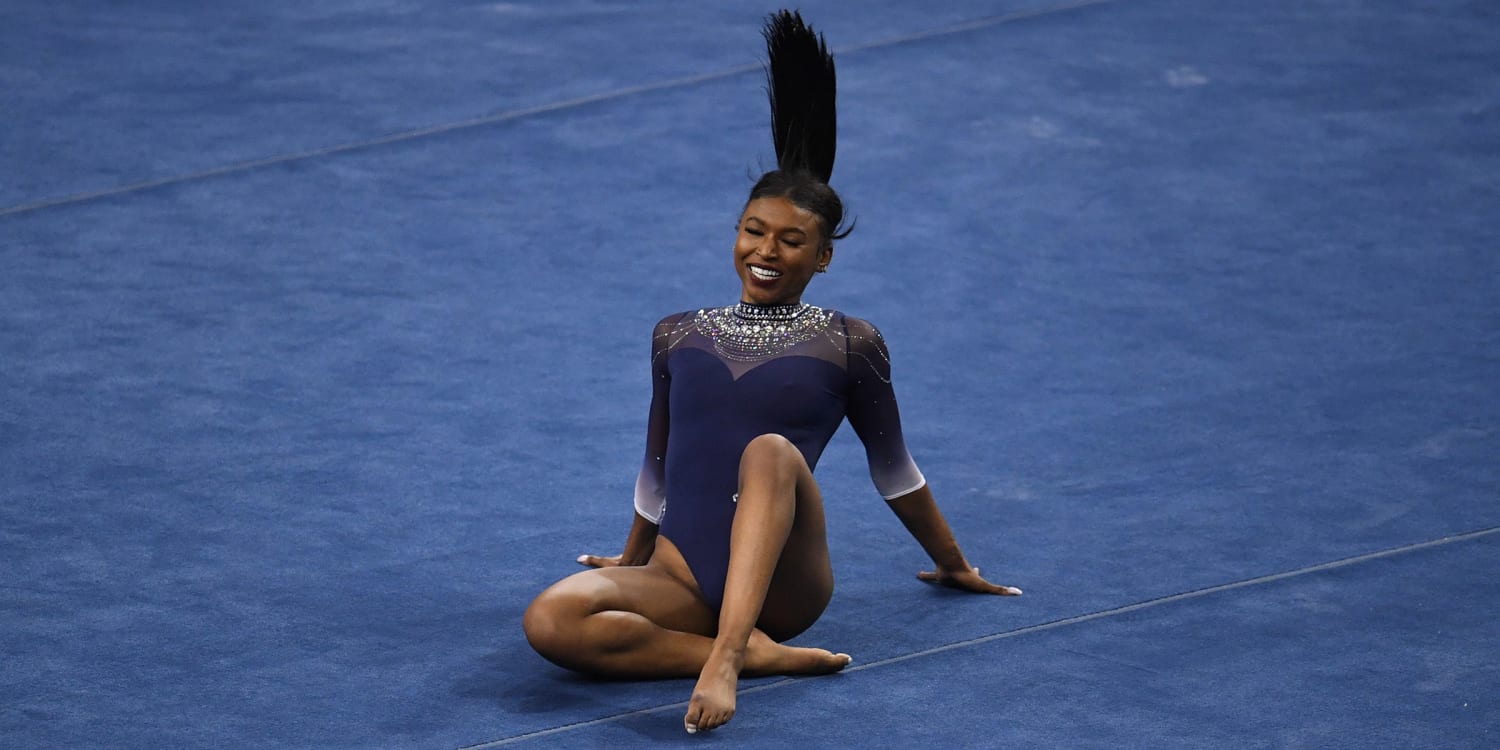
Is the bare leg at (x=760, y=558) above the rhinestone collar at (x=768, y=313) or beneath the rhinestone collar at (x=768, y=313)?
beneath

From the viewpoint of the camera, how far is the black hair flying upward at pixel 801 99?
351 cm

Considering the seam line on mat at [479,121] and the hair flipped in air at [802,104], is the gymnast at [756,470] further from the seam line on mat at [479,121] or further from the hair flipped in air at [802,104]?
the seam line on mat at [479,121]

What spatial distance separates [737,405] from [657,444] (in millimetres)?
216

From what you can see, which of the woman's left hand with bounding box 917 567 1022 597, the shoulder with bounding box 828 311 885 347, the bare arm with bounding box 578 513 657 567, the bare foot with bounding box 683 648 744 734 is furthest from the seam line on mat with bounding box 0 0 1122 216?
the bare foot with bounding box 683 648 744 734

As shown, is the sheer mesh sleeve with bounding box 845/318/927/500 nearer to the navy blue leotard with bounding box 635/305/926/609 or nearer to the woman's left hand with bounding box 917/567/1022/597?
the navy blue leotard with bounding box 635/305/926/609

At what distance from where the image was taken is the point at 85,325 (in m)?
4.81

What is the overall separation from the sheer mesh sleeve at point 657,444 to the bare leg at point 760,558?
270 millimetres

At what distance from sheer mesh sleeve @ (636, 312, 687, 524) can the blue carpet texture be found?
323 millimetres

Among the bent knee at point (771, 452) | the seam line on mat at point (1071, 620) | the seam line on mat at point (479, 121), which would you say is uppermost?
the seam line on mat at point (479, 121)

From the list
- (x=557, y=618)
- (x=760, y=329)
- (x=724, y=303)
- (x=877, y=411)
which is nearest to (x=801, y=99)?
(x=760, y=329)

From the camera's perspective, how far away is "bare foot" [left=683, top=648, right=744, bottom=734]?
2.96m

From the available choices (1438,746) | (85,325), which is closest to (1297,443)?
(1438,746)

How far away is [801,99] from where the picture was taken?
3.54m

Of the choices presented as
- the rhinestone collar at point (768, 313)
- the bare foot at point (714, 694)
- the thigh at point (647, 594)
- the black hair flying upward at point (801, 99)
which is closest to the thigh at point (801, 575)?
the thigh at point (647, 594)
